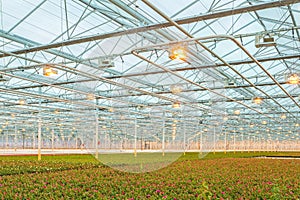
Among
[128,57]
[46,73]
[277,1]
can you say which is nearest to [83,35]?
[46,73]

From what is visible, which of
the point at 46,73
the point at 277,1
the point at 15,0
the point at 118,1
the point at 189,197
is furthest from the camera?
the point at 46,73

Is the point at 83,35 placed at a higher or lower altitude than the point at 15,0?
lower

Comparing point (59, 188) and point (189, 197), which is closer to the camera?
point (189, 197)

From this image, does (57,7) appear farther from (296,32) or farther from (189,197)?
(296,32)

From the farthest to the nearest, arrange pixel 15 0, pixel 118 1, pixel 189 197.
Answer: pixel 15 0 < pixel 118 1 < pixel 189 197

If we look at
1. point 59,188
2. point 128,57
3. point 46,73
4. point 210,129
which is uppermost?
point 128,57

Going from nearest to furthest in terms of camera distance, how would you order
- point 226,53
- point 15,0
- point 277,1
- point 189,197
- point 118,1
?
1. point 189,197
2. point 277,1
3. point 118,1
4. point 15,0
5. point 226,53

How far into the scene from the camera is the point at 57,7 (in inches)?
473

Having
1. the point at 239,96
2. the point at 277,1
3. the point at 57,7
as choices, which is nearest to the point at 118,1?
the point at 57,7

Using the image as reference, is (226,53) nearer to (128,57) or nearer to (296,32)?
(296,32)

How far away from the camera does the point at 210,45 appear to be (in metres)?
14.4

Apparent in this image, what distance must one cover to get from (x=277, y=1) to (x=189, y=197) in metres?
5.88

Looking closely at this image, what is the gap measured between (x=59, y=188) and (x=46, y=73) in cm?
584

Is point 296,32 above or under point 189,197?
above
